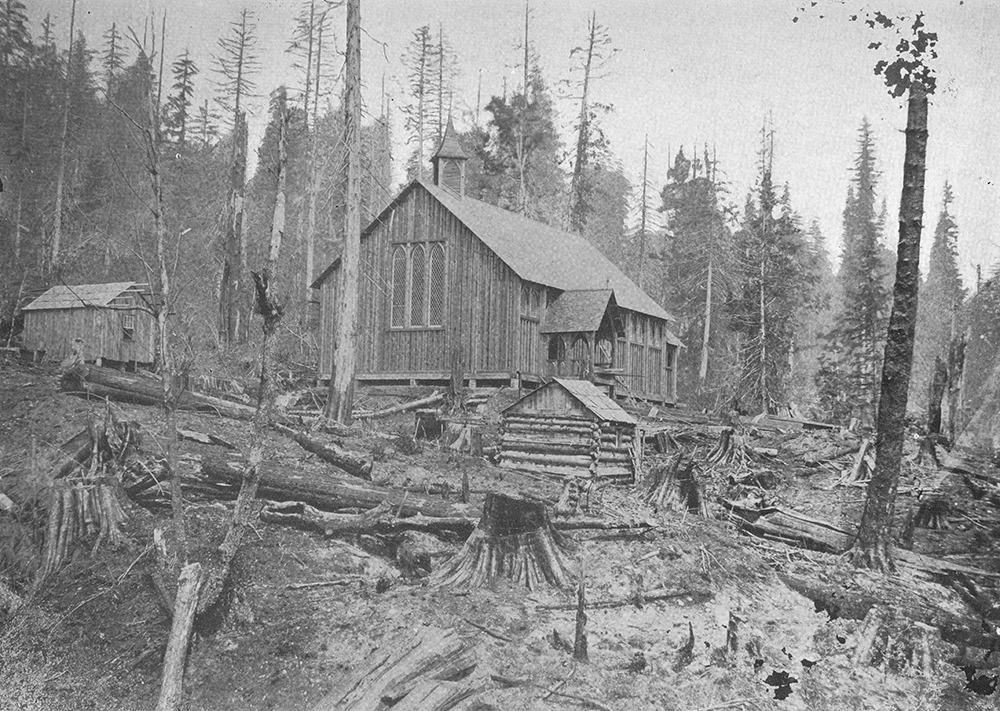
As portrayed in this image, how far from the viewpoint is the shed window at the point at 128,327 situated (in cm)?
689

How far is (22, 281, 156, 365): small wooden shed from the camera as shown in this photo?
20.4 feet

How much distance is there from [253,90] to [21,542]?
14.6 feet

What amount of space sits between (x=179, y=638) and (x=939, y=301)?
3020 centimetres

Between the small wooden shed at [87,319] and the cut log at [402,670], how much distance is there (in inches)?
139

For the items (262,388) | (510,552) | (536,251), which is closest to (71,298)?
(262,388)

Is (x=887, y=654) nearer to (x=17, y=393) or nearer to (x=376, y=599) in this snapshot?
(x=376, y=599)

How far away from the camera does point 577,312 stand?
1914cm

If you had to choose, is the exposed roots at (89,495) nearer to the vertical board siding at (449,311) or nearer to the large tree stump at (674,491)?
the large tree stump at (674,491)

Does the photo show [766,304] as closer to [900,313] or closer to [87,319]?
[900,313]

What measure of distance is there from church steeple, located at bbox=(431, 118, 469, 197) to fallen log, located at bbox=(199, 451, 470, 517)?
54.9 feet

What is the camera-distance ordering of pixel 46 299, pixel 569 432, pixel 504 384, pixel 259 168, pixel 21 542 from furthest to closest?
1. pixel 259 168
2. pixel 504 384
3. pixel 569 432
4. pixel 46 299
5. pixel 21 542

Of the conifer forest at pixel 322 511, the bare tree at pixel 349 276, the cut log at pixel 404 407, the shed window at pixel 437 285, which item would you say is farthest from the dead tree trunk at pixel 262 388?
the shed window at pixel 437 285

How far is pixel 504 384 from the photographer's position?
18.7 meters

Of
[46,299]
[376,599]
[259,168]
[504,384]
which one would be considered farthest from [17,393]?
[259,168]
